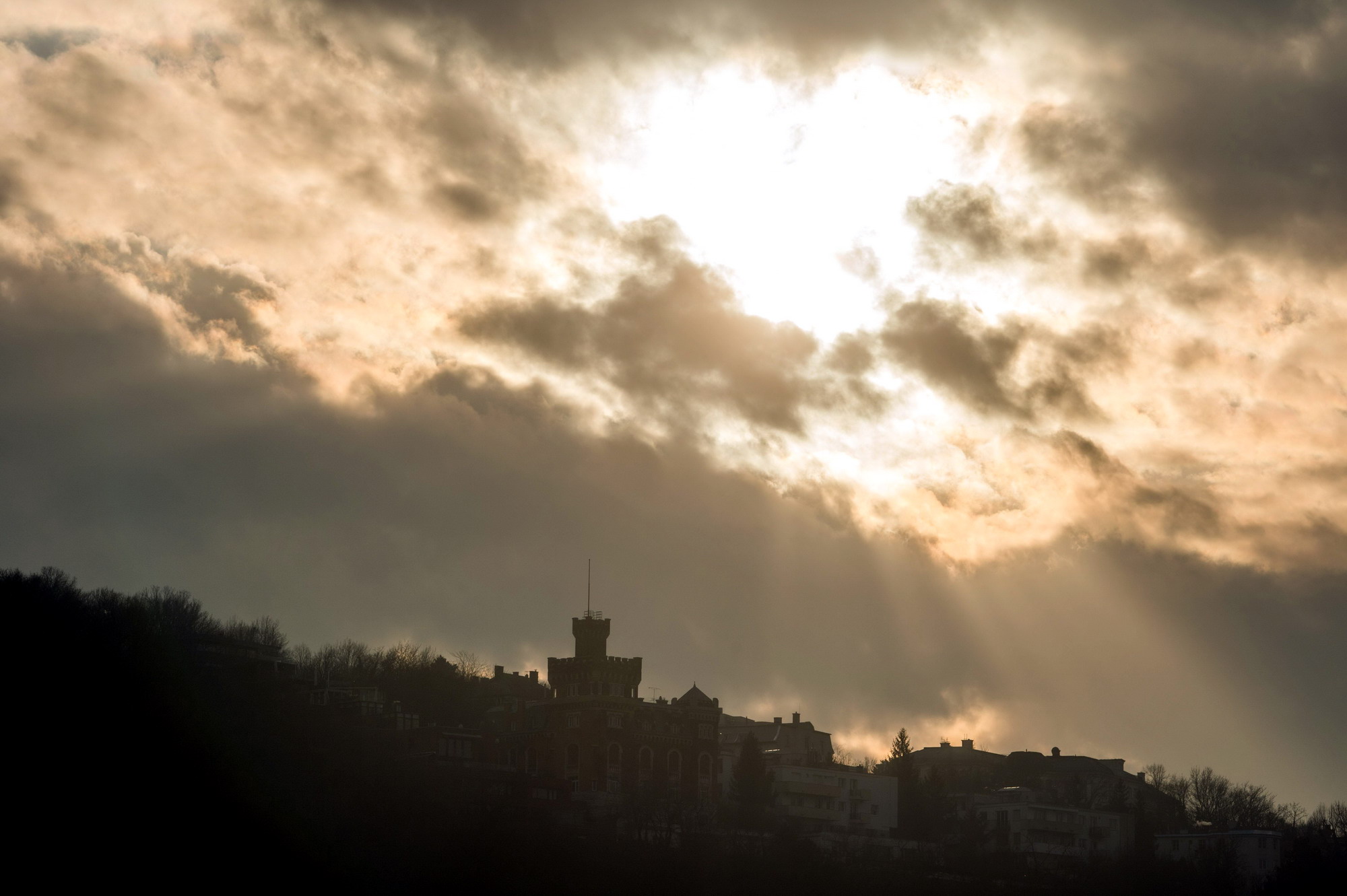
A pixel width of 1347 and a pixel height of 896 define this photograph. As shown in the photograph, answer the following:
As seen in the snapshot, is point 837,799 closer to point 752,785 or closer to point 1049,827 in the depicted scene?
point 752,785

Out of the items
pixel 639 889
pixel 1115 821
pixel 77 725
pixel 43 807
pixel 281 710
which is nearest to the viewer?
pixel 43 807

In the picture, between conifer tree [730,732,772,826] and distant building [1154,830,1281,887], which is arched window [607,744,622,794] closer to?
conifer tree [730,732,772,826]

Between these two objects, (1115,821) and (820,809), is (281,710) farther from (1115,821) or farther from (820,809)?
(1115,821)

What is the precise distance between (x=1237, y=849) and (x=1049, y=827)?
1978 centimetres

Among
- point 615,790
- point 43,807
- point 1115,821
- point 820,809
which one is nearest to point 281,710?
point 43,807

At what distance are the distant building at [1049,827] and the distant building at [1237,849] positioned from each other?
15.0 feet

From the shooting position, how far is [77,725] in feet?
350

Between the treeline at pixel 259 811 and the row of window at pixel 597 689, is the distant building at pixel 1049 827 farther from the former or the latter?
the row of window at pixel 597 689

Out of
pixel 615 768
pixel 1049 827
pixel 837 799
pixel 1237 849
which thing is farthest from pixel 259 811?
pixel 1237 849

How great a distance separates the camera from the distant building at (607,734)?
500 feet

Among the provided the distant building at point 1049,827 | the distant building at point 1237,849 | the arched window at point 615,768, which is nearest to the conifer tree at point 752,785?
the arched window at point 615,768

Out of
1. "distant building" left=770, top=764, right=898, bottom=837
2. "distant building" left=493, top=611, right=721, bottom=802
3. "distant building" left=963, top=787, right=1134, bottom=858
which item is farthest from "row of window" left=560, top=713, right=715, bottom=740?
"distant building" left=963, top=787, right=1134, bottom=858

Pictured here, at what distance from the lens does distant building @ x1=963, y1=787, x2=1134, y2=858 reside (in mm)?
166375

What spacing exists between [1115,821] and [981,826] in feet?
71.0
